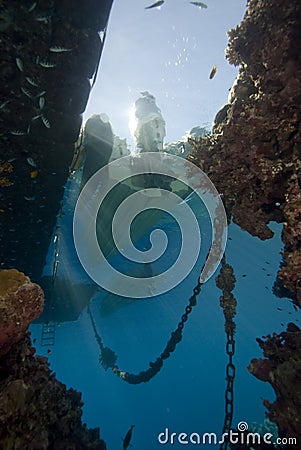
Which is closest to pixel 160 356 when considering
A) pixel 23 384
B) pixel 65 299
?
pixel 23 384

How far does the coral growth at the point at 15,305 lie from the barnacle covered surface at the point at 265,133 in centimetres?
401

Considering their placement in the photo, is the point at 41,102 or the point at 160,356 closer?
the point at 41,102

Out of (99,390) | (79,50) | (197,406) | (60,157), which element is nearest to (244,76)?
(79,50)

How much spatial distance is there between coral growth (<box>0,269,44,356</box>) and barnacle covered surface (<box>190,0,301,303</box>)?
4.01m

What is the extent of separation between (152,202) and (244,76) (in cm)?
1029

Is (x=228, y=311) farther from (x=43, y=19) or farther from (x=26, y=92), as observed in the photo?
(x=43, y=19)

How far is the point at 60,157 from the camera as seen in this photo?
6.23 metres

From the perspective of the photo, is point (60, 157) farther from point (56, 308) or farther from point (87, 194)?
point (56, 308)

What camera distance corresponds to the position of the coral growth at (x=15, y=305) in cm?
411

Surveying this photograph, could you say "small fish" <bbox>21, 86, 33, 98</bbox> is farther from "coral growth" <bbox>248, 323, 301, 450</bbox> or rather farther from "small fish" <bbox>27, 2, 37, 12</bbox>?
"coral growth" <bbox>248, 323, 301, 450</bbox>

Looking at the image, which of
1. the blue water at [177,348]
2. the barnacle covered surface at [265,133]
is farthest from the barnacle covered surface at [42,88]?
the blue water at [177,348]

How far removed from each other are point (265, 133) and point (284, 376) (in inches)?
170

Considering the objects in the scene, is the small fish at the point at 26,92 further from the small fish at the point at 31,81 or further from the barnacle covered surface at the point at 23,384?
the barnacle covered surface at the point at 23,384

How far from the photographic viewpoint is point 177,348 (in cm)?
4956
